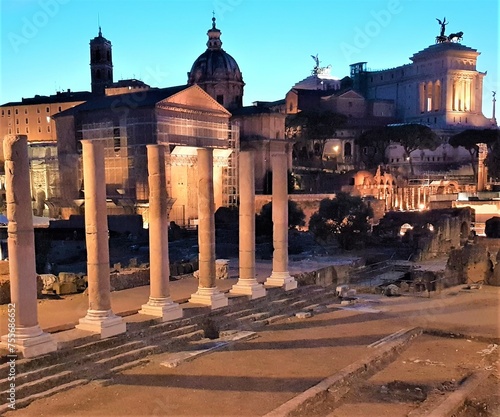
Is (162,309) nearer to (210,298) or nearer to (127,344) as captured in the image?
(127,344)

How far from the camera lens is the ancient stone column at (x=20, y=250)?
9.55 m

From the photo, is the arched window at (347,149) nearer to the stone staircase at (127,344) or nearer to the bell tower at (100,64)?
the bell tower at (100,64)

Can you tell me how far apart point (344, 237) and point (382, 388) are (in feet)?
70.0

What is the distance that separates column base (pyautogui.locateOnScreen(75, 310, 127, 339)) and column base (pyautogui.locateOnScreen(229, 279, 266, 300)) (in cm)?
447

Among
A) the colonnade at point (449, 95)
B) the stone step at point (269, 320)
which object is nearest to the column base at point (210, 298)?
the stone step at point (269, 320)

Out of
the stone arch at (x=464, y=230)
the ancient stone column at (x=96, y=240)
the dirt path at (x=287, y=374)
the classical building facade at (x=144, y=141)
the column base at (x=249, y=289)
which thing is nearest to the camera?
the dirt path at (x=287, y=374)

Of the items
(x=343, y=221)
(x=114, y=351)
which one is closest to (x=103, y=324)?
(x=114, y=351)

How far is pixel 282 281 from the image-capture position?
16.2 metres

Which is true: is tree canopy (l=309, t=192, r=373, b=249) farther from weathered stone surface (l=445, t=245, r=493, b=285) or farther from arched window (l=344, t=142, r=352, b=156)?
arched window (l=344, t=142, r=352, b=156)

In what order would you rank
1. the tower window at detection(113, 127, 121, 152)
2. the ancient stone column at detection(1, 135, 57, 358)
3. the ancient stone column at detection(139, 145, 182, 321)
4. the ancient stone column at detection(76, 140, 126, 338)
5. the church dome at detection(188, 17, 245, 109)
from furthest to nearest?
the church dome at detection(188, 17, 245, 109)
the tower window at detection(113, 127, 121, 152)
the ancient stone column at detection(139, 145, 182, 321)
the ancient stone column at detection(76, 140, 126, 338)
the ancient stone column at detection(1, 135, 57, 358)

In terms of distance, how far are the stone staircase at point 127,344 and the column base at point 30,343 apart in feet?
0.43

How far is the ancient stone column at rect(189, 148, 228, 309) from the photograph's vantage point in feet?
45.2

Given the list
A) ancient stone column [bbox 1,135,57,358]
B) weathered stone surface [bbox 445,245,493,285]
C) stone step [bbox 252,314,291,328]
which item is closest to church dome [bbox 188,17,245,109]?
weathered stone surface [bbox 445,245,493,285]

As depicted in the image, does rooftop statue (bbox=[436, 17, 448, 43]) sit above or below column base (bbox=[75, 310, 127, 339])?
above
